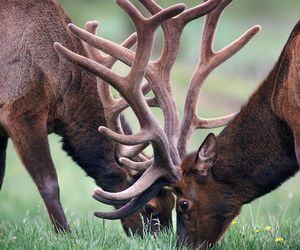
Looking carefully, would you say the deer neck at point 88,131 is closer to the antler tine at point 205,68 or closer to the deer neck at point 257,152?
the antler tine at point 205,68

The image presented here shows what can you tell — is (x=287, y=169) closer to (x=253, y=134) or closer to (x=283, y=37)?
(x=253, y=134)

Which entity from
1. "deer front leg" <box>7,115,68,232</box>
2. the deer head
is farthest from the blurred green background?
the deer head

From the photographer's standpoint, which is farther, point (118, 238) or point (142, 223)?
point (142, 223)

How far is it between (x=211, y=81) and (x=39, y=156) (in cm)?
1918

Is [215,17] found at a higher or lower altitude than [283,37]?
higher

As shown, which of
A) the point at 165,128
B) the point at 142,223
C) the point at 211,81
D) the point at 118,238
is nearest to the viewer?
the point at 118,238

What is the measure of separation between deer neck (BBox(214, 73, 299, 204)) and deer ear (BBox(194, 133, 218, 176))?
0.23 feet

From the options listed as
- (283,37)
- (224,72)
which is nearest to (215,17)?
(224,72)

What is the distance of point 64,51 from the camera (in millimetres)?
7262

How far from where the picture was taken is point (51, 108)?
26.5 ft

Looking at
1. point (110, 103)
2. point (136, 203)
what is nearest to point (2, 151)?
point (110, 103)

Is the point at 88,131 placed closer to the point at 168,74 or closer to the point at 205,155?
the point at 168,74

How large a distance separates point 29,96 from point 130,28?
81.9 feet

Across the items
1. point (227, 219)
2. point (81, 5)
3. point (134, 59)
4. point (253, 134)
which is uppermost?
point (134, 59)
